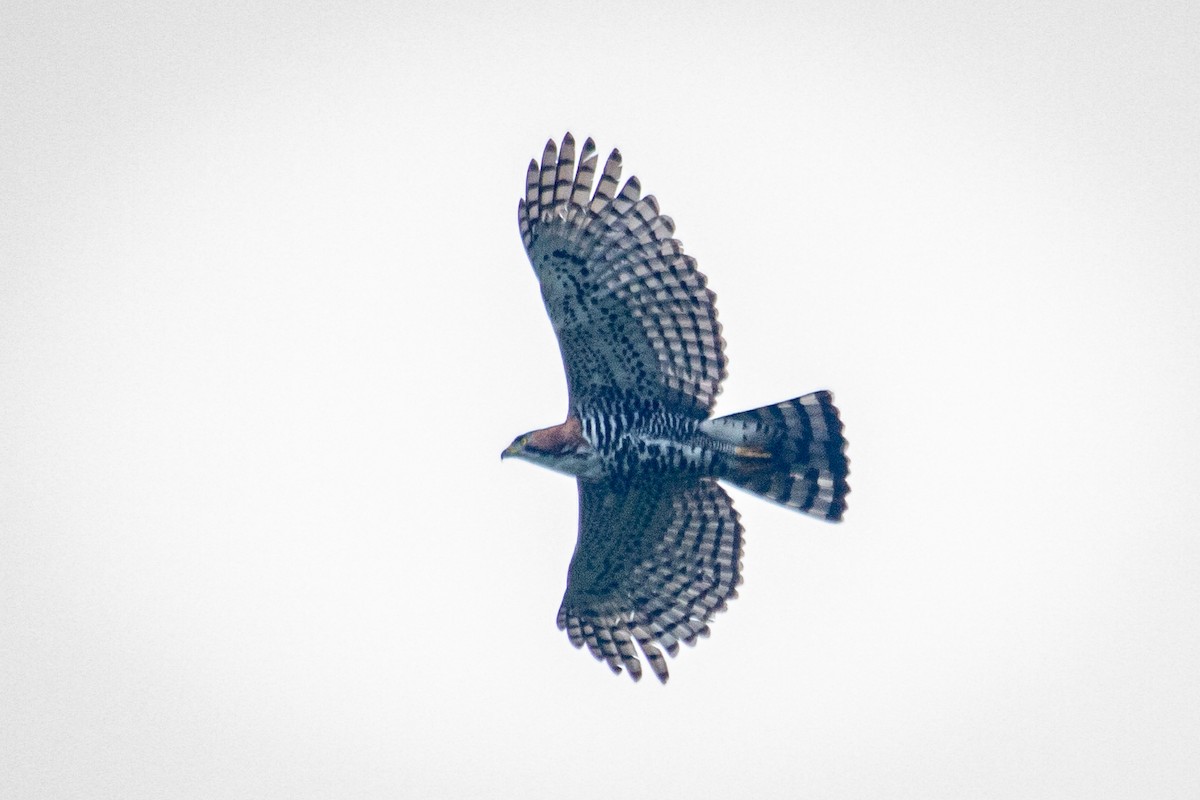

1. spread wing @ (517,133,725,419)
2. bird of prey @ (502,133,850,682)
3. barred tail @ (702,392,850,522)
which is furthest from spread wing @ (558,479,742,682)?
spread wing @ (517,133,725,419)

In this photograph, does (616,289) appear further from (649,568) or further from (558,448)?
(649,568)

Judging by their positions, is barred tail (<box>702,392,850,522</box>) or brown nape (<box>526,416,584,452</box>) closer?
brown nape (<box>526,416,584,452</box>)

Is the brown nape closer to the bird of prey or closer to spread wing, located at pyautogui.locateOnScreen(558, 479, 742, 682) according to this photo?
the bird of prey

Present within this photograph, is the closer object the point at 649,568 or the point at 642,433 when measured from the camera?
the point at 642,433

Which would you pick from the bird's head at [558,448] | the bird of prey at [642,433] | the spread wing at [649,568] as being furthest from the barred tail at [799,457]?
the bird's head at [558,448]

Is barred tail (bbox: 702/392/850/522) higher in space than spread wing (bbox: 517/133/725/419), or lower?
lower

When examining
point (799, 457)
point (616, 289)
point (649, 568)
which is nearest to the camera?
point (616, 289)

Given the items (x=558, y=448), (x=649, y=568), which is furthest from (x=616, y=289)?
(x=649, y=568)
